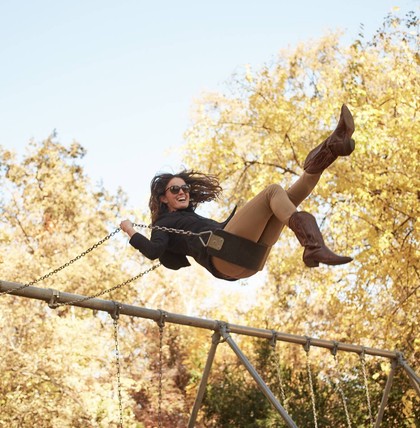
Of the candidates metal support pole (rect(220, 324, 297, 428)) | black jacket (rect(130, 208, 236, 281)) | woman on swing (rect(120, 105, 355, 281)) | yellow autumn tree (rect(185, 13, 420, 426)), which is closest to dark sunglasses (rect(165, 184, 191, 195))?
woman on swing (rect(120, 105, 355, 281))

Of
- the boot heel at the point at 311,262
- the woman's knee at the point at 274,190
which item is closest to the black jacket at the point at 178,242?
the woman's knee at the point at 274,190

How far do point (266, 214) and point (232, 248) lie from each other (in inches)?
10.0

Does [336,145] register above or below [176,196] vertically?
below

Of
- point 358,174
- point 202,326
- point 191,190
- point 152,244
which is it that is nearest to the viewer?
point 152,244

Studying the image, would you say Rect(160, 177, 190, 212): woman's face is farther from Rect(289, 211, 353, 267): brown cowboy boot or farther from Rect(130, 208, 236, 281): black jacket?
Rect(289, 211, 353, 267): brown cowboy boot

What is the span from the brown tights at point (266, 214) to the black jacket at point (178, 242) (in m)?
0.12

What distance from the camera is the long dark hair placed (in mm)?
4598

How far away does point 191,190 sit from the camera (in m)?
4.66

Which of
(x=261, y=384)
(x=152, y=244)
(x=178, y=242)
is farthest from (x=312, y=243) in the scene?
(x=261, y=384)

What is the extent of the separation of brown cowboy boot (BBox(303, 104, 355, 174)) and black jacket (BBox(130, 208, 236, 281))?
68 centimetres

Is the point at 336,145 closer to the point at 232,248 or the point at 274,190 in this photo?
the point at 274,190

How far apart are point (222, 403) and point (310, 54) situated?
7950 mm

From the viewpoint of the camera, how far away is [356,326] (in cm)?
793

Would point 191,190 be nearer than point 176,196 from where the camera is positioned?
No
